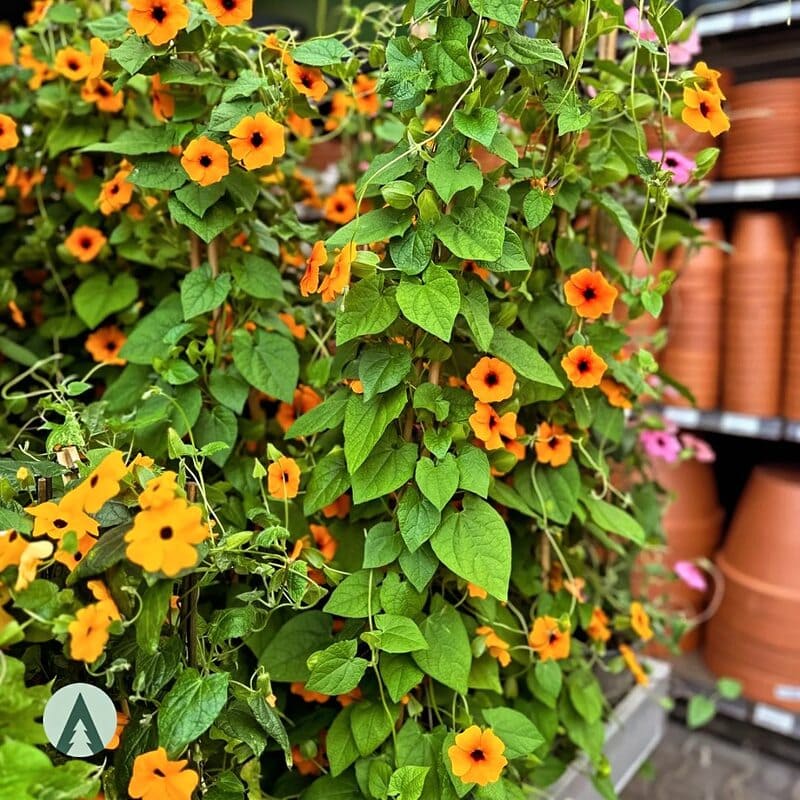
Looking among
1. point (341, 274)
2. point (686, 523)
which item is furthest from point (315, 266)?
point (686, 523)

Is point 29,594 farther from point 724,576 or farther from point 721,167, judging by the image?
point 721,167

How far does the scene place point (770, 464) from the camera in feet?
5.07

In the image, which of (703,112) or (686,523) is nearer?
(703,112)

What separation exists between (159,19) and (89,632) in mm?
485

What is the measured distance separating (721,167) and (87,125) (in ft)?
3.90

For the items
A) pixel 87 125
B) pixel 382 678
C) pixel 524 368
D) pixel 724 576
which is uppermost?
pixel 87 125

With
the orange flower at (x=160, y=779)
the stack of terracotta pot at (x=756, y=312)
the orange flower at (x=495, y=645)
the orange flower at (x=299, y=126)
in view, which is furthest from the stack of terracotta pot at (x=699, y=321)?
the orange flower at (x=160, y=779)

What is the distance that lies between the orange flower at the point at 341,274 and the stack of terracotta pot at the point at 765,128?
112cm

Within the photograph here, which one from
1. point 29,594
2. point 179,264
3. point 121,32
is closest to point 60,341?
point 179,264

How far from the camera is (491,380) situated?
634 millimetres

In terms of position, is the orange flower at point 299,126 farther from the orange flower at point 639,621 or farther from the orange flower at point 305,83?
the orange flower at point 639,621

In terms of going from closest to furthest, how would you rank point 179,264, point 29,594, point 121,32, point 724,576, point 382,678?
point 29,594 → point 382,678 → point 121,32 → point 179,264 → point 724,576

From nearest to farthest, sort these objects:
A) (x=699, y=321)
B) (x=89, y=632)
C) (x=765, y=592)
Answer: (x=89, y=632), (x=765, y=592), (x=699, y=321)

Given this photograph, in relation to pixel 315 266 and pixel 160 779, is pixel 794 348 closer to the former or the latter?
pixel 315 266
